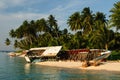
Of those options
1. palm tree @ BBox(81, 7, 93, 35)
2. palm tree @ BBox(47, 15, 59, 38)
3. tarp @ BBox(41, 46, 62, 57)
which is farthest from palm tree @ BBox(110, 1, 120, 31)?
palm tree @ BBox(47, 15, 59, 38)

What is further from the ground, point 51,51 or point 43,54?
point 51,51

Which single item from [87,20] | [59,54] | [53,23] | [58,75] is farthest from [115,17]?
[53,23]

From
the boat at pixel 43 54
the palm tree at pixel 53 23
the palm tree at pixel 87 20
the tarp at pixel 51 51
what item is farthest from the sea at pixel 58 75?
the palm tree at pixel 53 23

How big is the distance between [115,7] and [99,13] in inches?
1200

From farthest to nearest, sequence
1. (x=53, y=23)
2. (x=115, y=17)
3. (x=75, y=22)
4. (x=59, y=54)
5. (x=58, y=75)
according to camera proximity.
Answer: (x=53, y=23), (x=75, y=22), (x=59, y=54), (x=115, y=17), (x=58, y=75)

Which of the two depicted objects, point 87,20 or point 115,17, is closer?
point 115,17

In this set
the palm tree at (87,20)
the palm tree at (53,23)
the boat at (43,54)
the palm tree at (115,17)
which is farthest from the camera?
the palm tree at (53,23)

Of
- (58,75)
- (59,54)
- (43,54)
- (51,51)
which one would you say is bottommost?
(58,75)

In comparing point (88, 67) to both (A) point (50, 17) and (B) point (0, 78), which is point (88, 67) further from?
(A) point (50, 17)

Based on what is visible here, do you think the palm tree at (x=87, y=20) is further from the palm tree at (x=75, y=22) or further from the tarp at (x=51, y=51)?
the tarp at (x=51, y=51)

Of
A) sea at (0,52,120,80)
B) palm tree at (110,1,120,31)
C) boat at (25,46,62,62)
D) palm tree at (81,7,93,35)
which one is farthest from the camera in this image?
palm tree at (81,7,93,35)

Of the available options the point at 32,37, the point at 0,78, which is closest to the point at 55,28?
the point at 32,37

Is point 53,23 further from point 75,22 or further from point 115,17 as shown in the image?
point 115,17

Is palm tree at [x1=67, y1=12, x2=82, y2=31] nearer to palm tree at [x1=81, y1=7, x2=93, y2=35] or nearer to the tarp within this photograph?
palm tree at [x1=81, y1=7, x2=93, y2=35]
